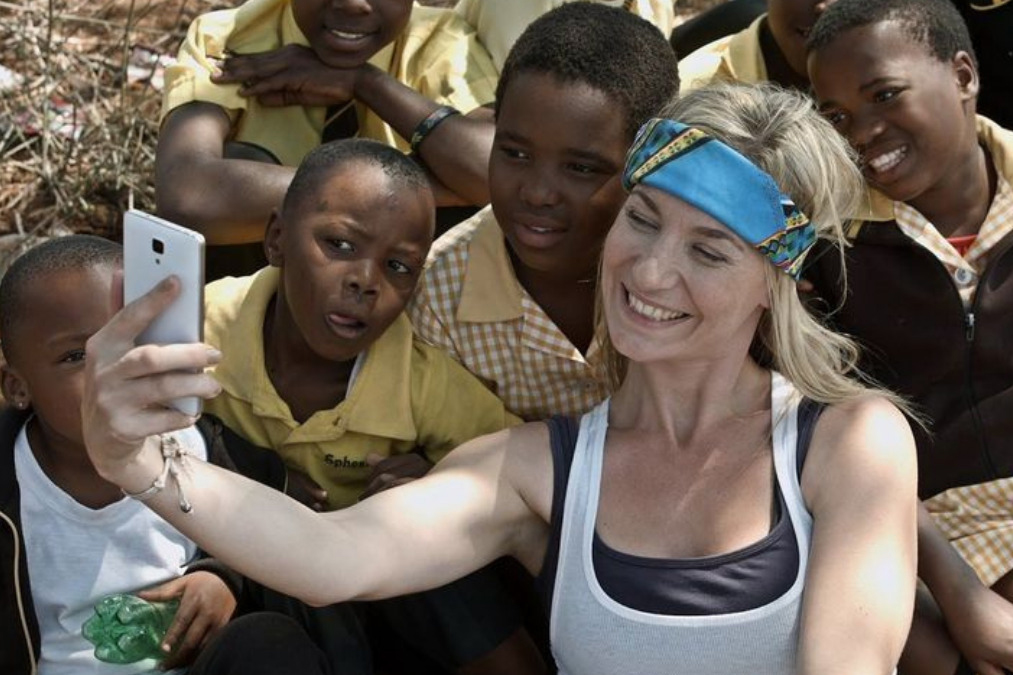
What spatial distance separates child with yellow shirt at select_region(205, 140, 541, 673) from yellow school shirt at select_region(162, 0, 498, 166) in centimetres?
68

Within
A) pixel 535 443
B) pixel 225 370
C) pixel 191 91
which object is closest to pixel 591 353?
pixel 535 443

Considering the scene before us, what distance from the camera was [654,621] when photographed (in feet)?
8.60

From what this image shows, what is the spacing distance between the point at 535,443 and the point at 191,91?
1.56 m

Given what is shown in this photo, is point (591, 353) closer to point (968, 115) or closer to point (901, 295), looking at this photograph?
point (901, 295)

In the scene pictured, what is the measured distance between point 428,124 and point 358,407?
849mm

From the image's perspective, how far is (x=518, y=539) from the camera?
284 centimetres

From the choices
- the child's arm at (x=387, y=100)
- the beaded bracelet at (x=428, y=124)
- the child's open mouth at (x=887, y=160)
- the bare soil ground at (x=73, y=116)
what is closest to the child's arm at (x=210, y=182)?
the child's arm at (x=387, y=100)

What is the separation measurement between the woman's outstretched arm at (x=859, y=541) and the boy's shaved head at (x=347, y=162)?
100 centimetres

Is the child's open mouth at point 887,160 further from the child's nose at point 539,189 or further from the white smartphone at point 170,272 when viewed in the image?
the white smartphone at point 170,272

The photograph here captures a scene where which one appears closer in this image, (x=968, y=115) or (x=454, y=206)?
(x=968, y=115)

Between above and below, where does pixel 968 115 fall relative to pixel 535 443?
above

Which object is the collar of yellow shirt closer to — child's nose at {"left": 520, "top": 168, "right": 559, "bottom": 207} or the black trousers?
child's nose at {"left": 520, "top": 168, "right": 559, "bottom": 207}

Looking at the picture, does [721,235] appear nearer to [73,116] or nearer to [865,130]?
[865,130]

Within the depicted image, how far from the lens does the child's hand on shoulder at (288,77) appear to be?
3.90m
